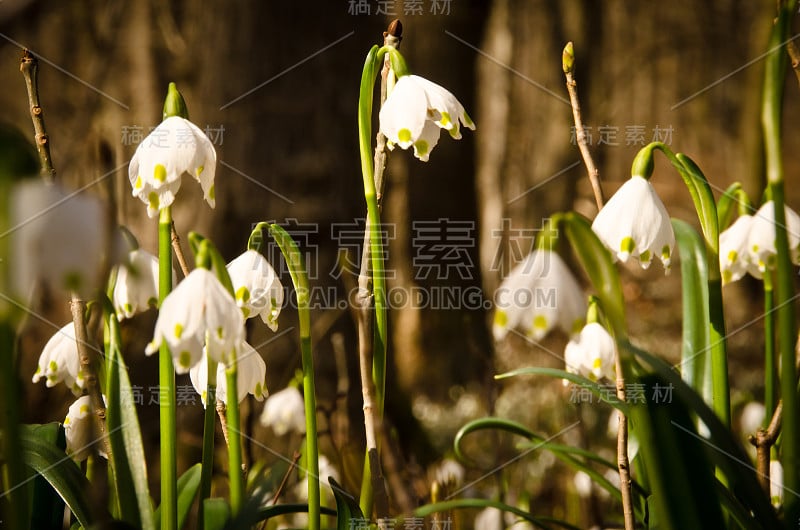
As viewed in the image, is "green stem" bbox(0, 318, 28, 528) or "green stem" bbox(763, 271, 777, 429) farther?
"green stem" bbox(763, 271, 777, 429)

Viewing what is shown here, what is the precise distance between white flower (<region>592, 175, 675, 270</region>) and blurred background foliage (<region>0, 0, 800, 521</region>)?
1.08 ft

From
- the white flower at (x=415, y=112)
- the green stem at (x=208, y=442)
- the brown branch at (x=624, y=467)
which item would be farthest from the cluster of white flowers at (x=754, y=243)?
the green stem at (x=208, y=442)

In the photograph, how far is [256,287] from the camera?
842 mm

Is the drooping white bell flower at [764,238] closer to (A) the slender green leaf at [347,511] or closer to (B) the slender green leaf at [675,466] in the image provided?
(B) the slender green leaf at [675,466]

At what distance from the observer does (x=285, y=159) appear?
2416 mm

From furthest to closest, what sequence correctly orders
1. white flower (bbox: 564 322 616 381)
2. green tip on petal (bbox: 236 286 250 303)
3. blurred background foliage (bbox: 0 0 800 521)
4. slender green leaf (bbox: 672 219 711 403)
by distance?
blurred background foliage (bbox: 0 0 800 521) < white flower (bbox: 564 322 616 381) < slender green leaf (bbox: 672 219 711 403) < green tip on petal (bbox: 236 286 250 303)

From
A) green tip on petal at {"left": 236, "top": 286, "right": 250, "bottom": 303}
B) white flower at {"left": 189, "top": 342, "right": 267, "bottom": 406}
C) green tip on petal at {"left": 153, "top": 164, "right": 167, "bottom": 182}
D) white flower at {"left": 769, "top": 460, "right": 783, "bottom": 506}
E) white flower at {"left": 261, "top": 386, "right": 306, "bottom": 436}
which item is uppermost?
green tip on petal at {"left": 153, "top": 164, "right": 167, "bottom": 182}

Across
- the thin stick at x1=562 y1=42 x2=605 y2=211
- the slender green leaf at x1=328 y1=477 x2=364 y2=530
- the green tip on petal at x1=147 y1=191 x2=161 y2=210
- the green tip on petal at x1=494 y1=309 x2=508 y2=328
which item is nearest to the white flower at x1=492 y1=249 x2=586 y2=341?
the green tip on petal at x1=494 y1=309 x2=508 y2=328

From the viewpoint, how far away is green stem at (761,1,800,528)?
0.85 m

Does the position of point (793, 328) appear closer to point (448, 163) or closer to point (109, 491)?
point (109, 491)

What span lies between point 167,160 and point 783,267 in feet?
2.30

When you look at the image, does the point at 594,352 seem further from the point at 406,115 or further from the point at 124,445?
the point at 124,445

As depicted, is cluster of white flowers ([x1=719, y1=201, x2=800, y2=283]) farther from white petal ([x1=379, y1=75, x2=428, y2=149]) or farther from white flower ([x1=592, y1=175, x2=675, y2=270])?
white petal ([x1=379, y1=75, x2=428, y2=149])

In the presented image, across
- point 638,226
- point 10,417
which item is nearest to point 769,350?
point 638,226
